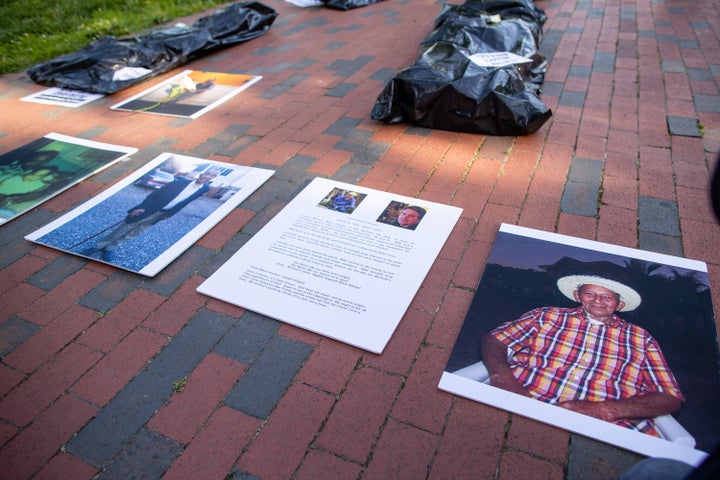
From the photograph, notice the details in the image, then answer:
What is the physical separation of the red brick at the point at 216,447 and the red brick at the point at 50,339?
1.87ft

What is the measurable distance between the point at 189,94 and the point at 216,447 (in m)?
2.32

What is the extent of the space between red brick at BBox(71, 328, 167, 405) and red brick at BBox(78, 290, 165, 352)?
0.03 meters

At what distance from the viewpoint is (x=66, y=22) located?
437 centimetres

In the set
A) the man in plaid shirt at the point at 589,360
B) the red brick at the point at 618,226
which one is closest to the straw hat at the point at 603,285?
the man in plaid shirt at the point at 589,360

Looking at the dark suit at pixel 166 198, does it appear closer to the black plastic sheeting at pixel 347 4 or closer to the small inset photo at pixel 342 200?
the small inset photo at pixel 342 200

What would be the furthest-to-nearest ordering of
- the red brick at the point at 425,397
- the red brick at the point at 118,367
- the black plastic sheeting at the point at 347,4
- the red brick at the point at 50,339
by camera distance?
the black plastic sheeting at the point at 347,4
the red brick at the point at 50,339
the red brick at the point at 118,367
the red brick at the point at 425,397

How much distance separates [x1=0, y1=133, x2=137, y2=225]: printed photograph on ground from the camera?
6.14ft

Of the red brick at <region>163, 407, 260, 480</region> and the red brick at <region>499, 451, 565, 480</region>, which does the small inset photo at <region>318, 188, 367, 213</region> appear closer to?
the red brick at <region>163, 407, 260, 480</region>

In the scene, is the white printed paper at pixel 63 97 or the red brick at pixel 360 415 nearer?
the red brick at pixel 360 415

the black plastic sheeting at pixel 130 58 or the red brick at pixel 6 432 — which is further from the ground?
the black plastic sheeting at pixel 130 58

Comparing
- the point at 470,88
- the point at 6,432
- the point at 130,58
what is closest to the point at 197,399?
the point at 6,432

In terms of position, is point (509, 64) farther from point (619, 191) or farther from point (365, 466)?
point (365, 466)

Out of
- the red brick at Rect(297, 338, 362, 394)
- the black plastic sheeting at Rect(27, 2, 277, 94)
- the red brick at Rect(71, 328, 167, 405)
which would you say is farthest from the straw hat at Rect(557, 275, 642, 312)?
the black plastic sheeting at Rect(27, 2, 277, 94)

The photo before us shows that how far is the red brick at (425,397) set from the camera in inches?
39.9
